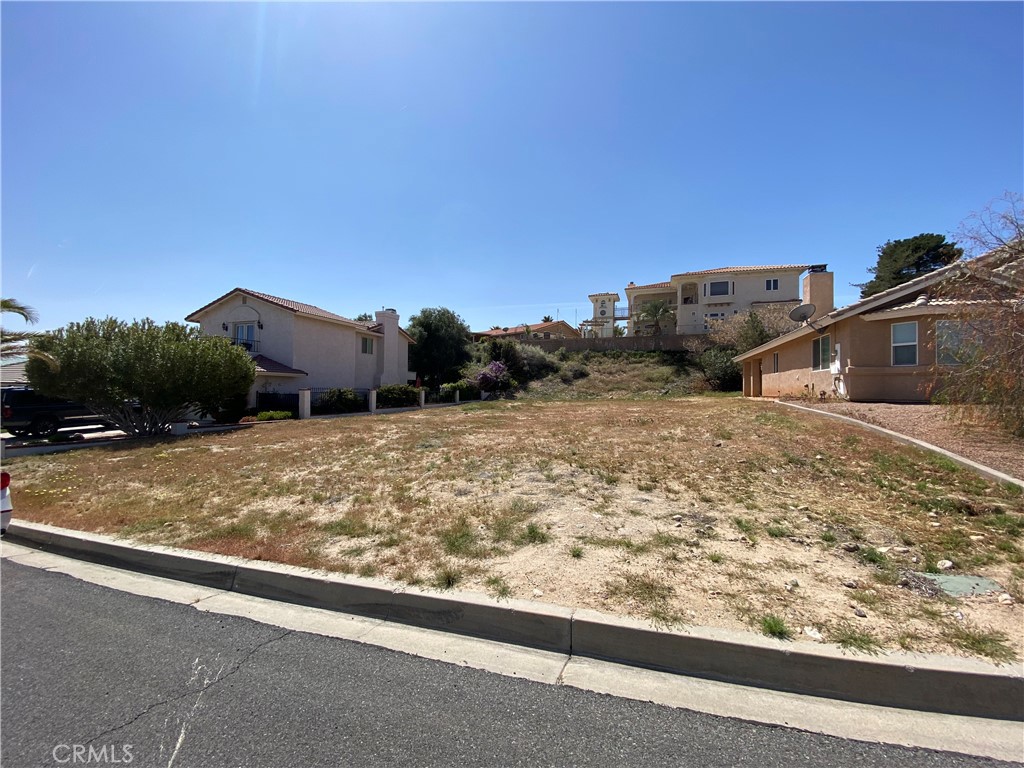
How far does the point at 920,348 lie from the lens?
1378 cm

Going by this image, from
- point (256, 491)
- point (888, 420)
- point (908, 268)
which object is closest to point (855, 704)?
point (256, 491)

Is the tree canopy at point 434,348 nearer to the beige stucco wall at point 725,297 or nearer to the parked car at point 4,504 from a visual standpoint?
the beige stucco wall at point 725,297

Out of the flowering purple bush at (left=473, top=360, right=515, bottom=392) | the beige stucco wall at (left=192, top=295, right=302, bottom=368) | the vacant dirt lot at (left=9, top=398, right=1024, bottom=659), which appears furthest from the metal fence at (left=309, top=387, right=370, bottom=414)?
the vacant dirt lot at (left=9, top=398, right=1024, bottom=659)

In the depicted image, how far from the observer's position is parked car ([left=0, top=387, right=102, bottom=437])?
1780cm

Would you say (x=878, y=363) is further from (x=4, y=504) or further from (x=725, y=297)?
(x=725, y=297)

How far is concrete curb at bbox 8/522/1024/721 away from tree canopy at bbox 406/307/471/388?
36205 millimetres

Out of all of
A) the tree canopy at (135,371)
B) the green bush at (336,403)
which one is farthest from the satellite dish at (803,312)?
the tree canopy at (135,371)

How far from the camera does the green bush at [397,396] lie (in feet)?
88.8

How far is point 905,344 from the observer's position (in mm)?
14164

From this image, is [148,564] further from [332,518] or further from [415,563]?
[415,563]

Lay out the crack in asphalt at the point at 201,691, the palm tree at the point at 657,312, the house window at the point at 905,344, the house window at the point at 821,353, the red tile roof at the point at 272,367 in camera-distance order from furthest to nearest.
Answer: the palm tree at the point at 657,312, the red tile roof at the point at 272,367, the house window at the point at 821,353, the house window at the point at 905,344, the crack in asphalt at the point at 201,691

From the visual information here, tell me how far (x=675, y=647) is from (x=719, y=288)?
49904 millimetres

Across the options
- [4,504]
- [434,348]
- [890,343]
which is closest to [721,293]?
[434,348]

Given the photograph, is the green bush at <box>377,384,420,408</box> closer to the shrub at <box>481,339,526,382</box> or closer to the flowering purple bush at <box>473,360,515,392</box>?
the flowering purple bush at <box>473,360,515,392</box>
